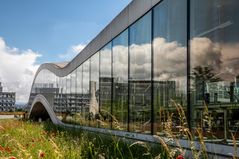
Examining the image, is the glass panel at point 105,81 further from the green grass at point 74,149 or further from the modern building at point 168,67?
the green grass at point 74,149

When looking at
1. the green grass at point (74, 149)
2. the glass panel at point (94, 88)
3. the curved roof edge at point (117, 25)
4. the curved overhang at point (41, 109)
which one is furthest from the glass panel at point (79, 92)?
the green grass at point (74, 149)

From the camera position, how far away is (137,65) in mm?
13719

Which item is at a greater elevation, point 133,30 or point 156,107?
point 133,30

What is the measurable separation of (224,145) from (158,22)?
5.02 metres

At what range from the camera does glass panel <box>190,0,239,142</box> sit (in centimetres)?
762

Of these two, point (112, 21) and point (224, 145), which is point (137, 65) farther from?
point (224, 145)

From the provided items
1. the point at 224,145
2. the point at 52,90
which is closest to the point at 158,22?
the point at 224,145

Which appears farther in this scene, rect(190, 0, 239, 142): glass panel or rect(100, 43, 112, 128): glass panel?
rect(100, 43, 112, 128): glass panel

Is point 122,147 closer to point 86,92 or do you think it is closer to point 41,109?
point 86,92

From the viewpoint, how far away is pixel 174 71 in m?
10.3

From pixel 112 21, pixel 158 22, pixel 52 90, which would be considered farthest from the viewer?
pixel 52 90

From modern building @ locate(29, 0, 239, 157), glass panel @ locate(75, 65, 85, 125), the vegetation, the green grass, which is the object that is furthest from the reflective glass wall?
glass panel @ locate(75, 65, 85, 125)

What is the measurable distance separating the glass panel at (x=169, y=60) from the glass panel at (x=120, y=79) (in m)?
3.17

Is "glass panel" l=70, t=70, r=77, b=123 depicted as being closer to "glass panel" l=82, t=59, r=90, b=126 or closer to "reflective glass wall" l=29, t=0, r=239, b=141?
"glass panel" l=82, t=59, r=90, b=126
